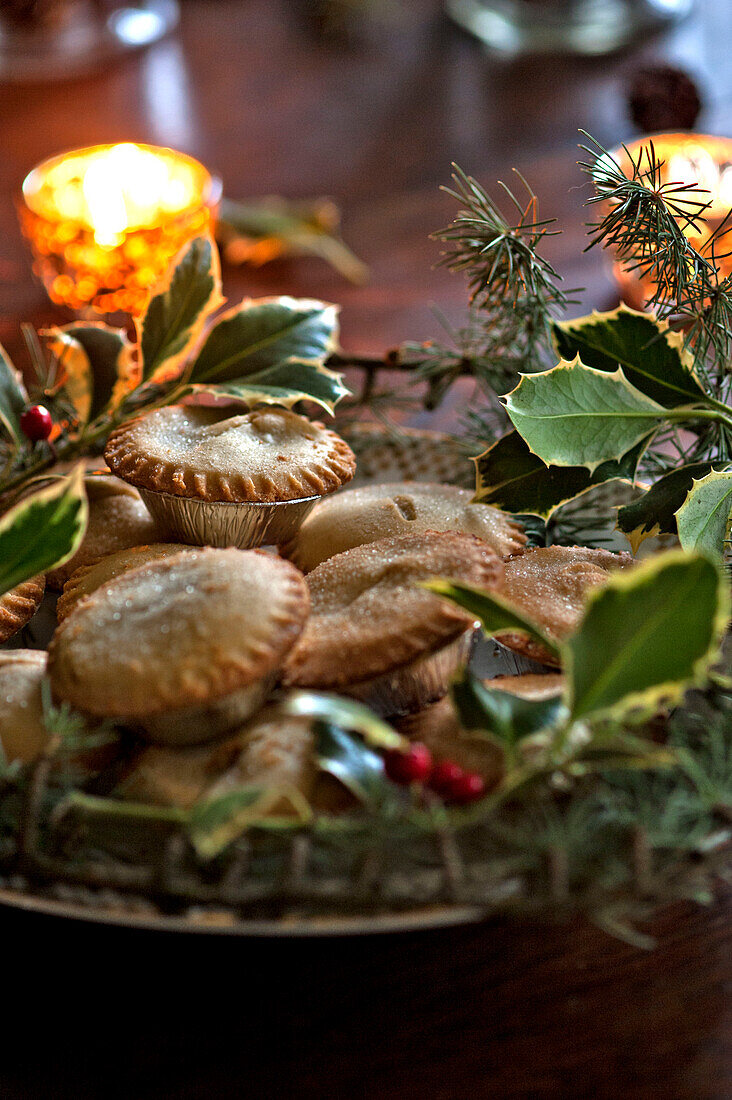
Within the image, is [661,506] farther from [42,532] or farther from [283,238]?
[283,238]

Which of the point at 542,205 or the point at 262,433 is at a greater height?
the point at 262,433

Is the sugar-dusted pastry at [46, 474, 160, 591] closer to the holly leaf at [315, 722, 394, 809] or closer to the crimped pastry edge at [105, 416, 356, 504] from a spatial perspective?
the crimped pastry edge at [105, 416, 356, 504]

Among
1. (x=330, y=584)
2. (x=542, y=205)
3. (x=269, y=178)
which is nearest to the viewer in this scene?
(x=330, y=584)

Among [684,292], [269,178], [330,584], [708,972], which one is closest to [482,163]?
[269,178]

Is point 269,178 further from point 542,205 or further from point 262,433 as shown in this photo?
point 262,433

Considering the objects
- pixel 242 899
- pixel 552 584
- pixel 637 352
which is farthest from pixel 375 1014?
pixel 637 352

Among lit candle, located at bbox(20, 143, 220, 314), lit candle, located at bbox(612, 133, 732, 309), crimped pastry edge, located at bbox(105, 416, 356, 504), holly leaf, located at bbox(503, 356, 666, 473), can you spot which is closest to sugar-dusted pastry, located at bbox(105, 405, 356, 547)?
crimped pastry edge, located at bbox(105, 416, 356, 504)
